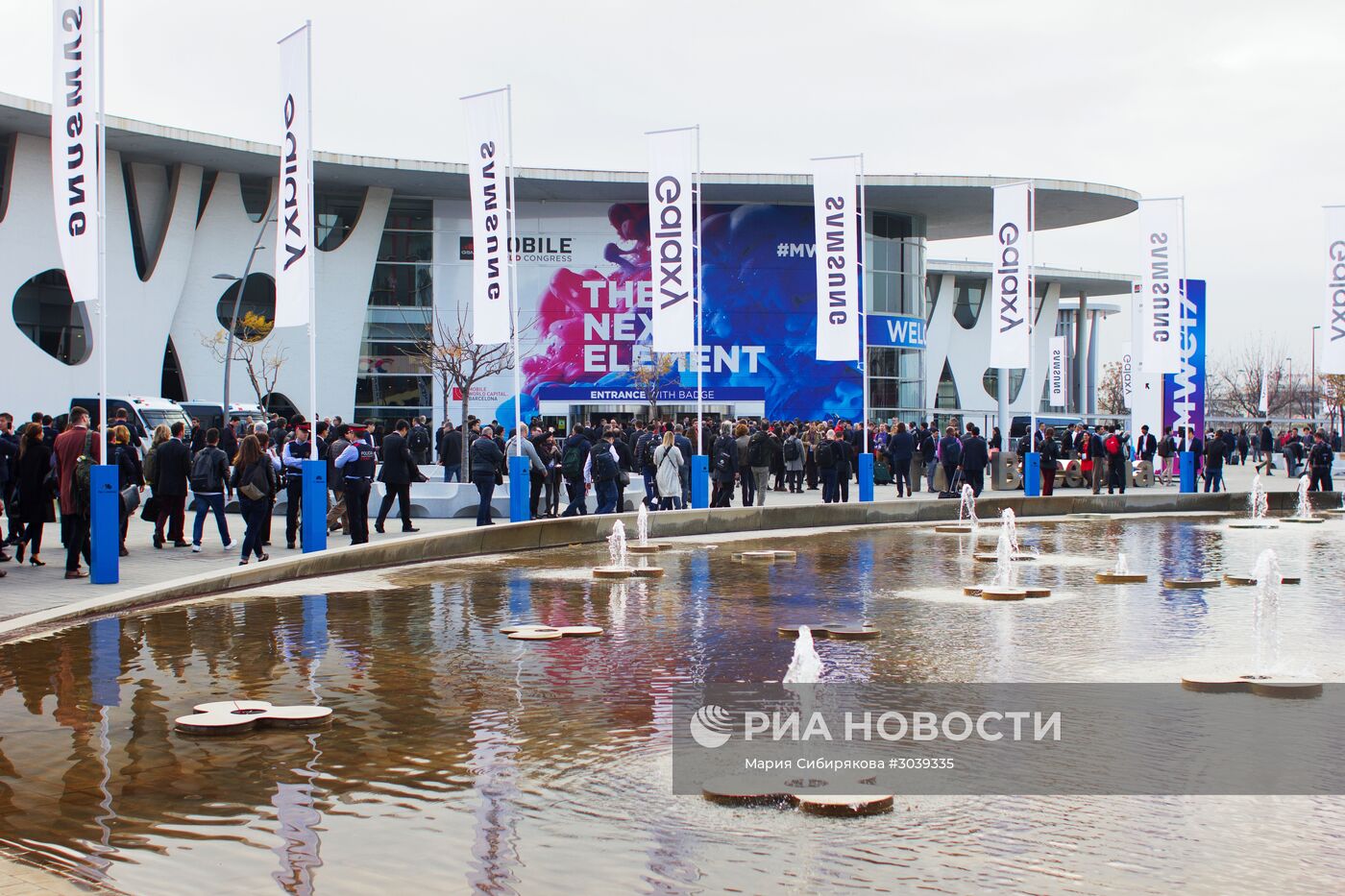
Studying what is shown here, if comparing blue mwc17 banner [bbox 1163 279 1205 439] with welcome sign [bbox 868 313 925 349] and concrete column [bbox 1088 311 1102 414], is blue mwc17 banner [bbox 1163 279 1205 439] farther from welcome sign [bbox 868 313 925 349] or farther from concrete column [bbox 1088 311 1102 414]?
concrete column [bbox 1088 311 1102 414]

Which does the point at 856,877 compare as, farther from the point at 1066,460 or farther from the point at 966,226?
the point at 966,226

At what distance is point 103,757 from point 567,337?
5021 centimetres

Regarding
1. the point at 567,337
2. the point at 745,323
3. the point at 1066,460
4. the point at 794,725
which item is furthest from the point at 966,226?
the point at 794,725

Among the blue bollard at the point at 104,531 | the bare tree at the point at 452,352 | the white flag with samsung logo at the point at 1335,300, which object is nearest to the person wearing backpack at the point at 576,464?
the blue bollard at the point at 104,531

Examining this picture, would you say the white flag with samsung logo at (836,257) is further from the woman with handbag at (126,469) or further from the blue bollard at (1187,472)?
the woman with handbag at (126,469)

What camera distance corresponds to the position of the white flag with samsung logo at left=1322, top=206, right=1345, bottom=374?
32625 millimetres

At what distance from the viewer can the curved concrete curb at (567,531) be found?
1234cm

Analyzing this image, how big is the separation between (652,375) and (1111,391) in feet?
236

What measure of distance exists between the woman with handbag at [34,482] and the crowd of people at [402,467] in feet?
0.05

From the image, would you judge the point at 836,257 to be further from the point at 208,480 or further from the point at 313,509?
the point at 208,480

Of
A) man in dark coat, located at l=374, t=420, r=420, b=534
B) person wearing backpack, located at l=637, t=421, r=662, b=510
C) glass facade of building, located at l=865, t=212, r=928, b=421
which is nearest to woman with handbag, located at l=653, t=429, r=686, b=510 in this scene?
person wearing backpack, located at l=637, t=421, r=662, b=510

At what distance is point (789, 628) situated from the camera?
10430 millimetres

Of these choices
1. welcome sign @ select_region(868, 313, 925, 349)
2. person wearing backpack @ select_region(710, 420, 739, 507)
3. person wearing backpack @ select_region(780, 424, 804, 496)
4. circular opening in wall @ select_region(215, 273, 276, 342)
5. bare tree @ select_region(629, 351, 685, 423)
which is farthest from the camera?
welcome sign @ select_region(868, 313, 925, 349)

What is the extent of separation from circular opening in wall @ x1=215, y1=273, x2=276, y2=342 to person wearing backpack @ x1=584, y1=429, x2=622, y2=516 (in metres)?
30.6
